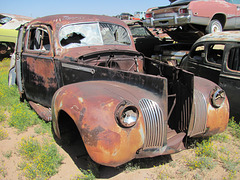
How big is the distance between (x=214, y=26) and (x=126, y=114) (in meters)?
6.65

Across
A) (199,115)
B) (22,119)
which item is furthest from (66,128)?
(199,115)

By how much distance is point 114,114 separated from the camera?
2.25 m

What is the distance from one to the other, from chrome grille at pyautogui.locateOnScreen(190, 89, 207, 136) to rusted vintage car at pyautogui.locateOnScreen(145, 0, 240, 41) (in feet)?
15.5

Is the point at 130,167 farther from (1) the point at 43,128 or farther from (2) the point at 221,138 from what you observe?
(1) the point at 43,128

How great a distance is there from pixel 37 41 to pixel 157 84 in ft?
9.46

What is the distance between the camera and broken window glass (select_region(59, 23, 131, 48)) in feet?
13.1

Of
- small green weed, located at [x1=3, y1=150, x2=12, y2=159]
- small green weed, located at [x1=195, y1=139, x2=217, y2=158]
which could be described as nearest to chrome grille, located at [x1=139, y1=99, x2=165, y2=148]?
small green weed, located at [x1=195, y1=139, x2=217, y2=158]

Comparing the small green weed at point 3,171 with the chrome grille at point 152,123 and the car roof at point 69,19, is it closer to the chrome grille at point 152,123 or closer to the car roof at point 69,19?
the chrome grille at point 152,123

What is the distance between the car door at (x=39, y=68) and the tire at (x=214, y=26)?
5.58 metres

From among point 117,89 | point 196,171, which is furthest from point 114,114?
point 196,171

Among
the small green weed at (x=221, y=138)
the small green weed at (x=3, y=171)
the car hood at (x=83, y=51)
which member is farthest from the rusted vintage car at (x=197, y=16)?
the small green weed at (x=3, y=171)

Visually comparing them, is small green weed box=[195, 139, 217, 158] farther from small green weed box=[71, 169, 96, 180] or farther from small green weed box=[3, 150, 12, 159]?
small green weed box=[3, 150, 12, 159]

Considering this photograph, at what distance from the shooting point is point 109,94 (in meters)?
2.46

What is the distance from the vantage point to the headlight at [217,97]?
300cm
